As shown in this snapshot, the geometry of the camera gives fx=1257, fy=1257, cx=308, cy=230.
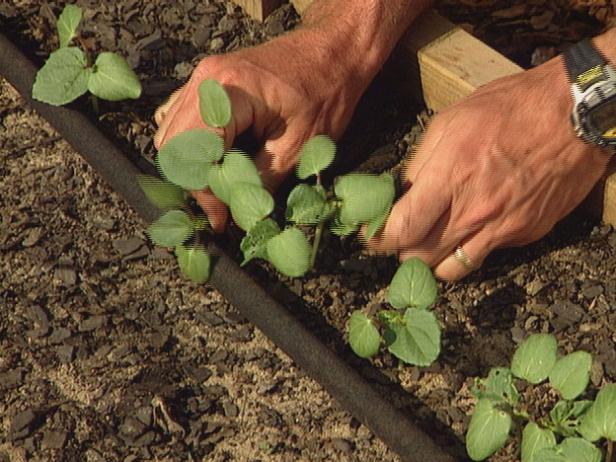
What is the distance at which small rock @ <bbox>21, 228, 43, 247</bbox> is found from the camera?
2.52 meters

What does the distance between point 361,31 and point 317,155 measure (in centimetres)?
36

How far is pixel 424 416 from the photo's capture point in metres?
2.28

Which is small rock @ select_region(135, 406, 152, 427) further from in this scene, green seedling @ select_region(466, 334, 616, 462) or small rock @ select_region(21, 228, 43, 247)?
green seedling @ select_region(466, 334, 616, 462)

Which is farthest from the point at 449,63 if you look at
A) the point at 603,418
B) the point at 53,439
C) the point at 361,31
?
the point at 53,439

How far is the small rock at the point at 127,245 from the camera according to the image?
→ 2508 mm

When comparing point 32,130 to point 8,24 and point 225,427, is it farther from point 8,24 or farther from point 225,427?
point 225,427

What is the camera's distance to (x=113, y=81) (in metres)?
2.53

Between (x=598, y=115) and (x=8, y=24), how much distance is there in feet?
4.54

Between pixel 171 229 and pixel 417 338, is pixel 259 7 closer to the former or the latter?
pixel 171 229

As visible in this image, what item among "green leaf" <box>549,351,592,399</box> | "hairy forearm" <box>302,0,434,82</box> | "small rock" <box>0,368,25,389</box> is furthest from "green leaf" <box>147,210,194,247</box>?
"green leaf" <box>549,351,592,399</box>

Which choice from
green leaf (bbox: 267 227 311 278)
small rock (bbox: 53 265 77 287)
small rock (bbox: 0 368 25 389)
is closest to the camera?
green leaf (bbox: 267 227 311 278)

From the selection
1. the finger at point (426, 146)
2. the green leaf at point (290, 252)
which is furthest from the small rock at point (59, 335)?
the finger at point (426, 146)

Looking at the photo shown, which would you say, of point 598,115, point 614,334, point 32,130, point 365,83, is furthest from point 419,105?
point 32,130

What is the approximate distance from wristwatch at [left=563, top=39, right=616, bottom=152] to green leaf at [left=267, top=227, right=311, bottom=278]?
0.57 meters
